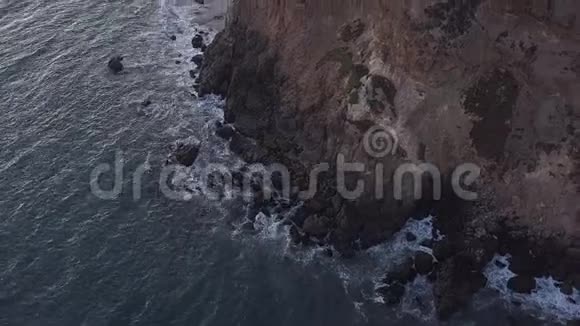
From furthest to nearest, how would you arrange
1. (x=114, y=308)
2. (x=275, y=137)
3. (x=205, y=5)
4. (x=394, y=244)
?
(x=205, y=5), (x=275, y=137), (x=394, y=244), (x=114, y=308)

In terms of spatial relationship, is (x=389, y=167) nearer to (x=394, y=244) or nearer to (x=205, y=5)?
(x=394, y=244)

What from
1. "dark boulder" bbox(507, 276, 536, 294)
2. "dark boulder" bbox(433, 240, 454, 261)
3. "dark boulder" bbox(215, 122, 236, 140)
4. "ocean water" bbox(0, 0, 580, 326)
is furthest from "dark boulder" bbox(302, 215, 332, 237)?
"dark boulder" bbox(507, 276, 536, 294)

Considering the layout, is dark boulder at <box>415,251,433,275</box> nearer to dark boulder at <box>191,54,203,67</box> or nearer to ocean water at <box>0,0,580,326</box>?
ocean water at <box>0,0,580,326</box>

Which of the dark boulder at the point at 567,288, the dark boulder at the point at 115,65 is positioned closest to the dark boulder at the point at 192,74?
the dark boulder at the point at 115,65

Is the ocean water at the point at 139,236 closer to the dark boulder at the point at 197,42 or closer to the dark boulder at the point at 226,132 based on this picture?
the dark boulder at the point at 226,132

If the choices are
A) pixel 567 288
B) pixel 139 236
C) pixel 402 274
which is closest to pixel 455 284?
pixel 402 274

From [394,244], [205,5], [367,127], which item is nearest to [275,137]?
[367,127]
